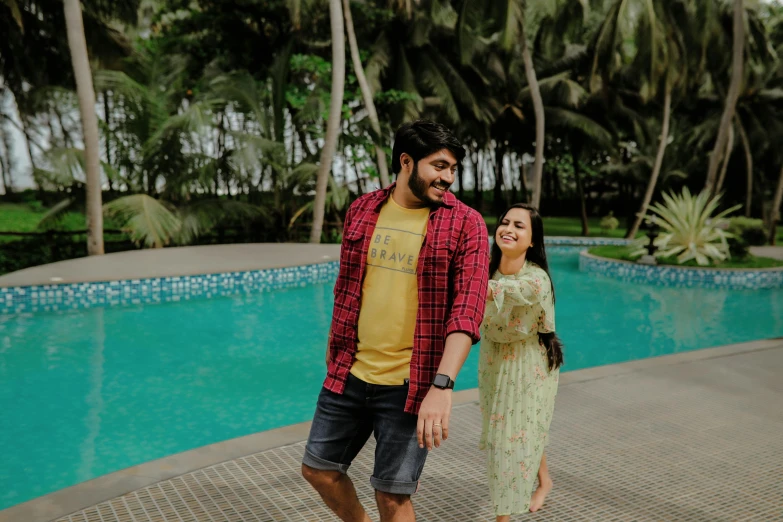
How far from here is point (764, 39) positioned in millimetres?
17031

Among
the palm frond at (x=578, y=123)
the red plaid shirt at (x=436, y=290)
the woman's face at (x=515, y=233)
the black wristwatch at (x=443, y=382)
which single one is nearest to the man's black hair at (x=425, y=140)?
the red plaid shirt at (x=436, y=290)

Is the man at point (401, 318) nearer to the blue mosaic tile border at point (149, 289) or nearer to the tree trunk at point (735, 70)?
the blue mosaic tile border at point (149, 289)

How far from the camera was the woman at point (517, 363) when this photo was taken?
253cm

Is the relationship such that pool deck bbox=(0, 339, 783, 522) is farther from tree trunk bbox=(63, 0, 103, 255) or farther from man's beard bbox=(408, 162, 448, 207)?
tree trunk bbox=(63, 0, 103, 255)

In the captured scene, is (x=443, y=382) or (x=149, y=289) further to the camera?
(x=149, y=289)

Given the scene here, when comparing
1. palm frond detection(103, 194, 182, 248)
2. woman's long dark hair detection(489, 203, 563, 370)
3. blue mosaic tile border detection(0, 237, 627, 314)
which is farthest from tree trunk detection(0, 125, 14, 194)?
woman's long dark hair detection(489, 203, 563, 370)

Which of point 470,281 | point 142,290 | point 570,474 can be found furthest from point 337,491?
point 142,290

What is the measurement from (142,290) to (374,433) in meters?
7.50

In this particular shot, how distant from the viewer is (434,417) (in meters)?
1.73

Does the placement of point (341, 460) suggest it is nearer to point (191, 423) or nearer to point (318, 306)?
point (191, 423)

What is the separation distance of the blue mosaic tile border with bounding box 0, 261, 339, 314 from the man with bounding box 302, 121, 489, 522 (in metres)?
7.20

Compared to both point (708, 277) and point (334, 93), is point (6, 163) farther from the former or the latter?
point (708, 277)

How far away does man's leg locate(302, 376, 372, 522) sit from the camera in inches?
76.5

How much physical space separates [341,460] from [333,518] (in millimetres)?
838
